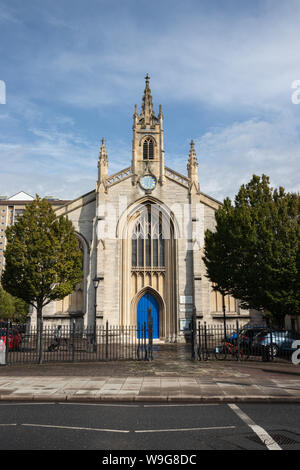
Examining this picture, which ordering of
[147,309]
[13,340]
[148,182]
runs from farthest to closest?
[148,182], [147,309], [13,340]

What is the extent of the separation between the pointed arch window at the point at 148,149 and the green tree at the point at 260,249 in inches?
417

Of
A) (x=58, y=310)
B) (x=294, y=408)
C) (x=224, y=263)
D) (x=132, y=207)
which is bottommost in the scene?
(x=294, y=408)

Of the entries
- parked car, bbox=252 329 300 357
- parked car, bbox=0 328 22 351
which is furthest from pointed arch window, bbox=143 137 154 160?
parked car, bbox=252 329 300 357

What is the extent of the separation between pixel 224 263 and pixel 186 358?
5839 mm

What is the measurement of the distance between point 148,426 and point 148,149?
82.6ft

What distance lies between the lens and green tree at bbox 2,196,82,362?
69.4 ft

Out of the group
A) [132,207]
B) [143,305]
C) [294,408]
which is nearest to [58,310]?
[143,305]

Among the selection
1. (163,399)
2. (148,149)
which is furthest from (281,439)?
(148,149)

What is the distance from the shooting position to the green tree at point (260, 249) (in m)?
17.4

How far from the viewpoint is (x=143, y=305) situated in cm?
2828

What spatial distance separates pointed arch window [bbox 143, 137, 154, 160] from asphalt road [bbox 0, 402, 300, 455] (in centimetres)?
2327

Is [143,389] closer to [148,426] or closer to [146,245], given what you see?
[148,426]

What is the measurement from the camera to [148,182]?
94.6 ft
